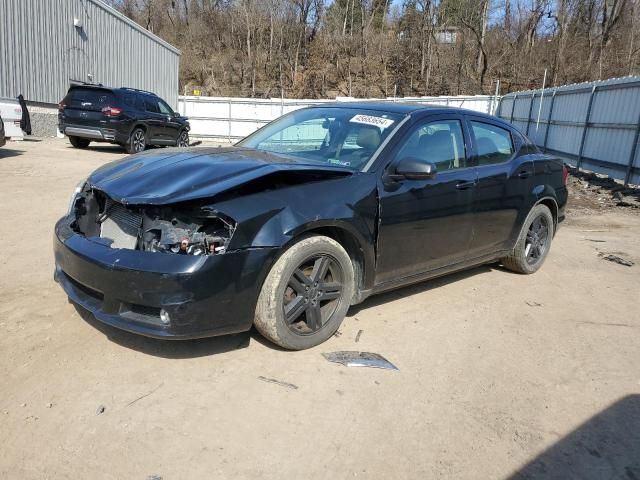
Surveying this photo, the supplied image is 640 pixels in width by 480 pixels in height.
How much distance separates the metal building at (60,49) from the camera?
16812 millimetres

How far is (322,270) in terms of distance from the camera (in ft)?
A: 11.6

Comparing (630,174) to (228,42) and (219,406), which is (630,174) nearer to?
(219,406)


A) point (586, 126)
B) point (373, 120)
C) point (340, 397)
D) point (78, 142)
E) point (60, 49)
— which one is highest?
point (60, 49)

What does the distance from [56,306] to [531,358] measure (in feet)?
11.4

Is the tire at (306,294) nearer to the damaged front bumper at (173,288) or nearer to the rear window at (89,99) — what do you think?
the damaged front bumper at (173,288)

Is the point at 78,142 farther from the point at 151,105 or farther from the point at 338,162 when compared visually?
the point at 338,162

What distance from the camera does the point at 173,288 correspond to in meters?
2.92

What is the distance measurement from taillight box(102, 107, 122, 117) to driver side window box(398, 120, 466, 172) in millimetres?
12149

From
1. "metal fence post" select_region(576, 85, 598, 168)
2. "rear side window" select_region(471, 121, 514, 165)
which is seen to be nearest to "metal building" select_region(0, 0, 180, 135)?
"rear side window" select_region(471, 121, 514, 165)

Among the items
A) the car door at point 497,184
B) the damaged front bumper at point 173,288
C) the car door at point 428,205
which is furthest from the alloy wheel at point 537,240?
the damaged front bumper at point 173,288

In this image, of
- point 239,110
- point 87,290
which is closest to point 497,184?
point 87,290

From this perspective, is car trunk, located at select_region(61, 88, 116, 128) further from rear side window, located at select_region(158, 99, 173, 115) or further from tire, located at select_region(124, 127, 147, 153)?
rear side window, located at select_region(158, 99, 173, 115)

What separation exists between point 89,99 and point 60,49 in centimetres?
612

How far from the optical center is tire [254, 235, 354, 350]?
10.7 ft
